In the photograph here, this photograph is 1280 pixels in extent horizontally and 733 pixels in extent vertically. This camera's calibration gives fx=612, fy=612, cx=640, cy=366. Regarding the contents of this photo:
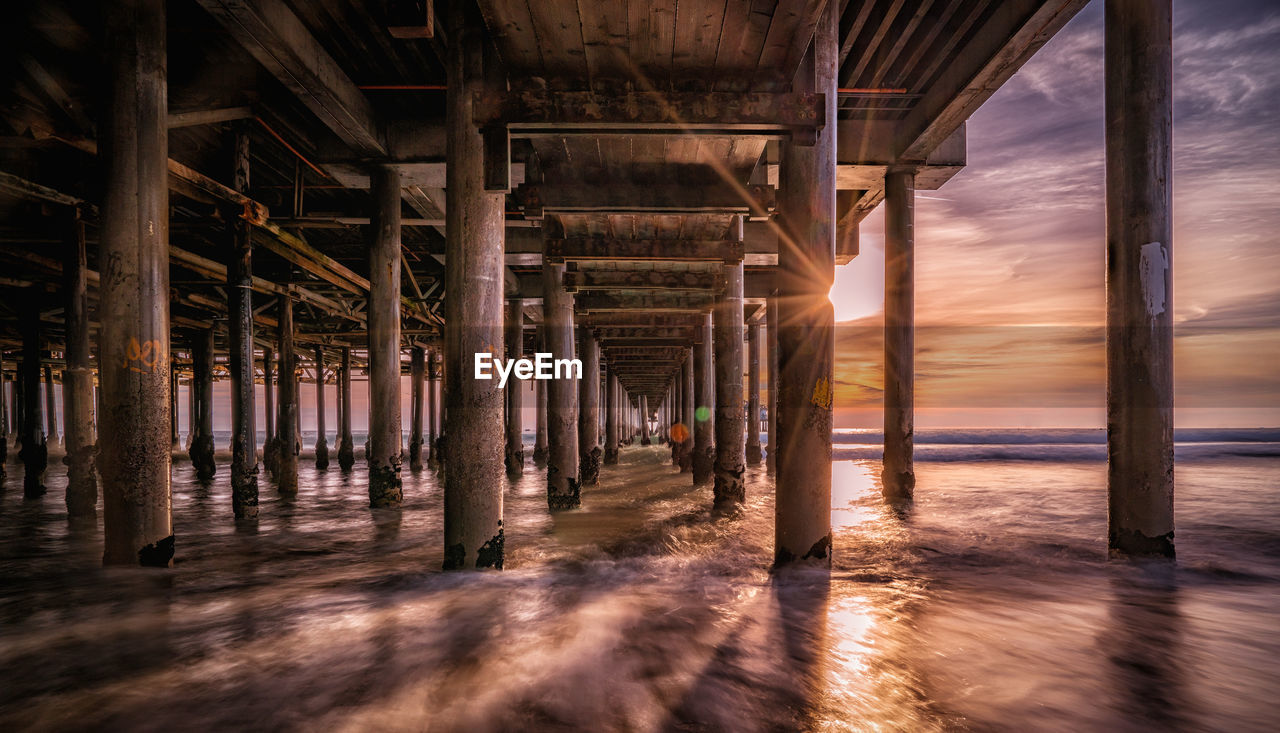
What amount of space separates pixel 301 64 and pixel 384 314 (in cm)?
385

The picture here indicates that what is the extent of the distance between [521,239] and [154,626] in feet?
32.4

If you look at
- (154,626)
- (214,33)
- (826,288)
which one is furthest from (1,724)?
(214,33)

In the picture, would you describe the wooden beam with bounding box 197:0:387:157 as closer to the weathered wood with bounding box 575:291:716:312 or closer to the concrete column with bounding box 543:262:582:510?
the concrete column with bounding box 543:262:582:510

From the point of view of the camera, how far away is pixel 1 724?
3.10 m

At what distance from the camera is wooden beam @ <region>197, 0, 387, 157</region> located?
20.4 feet

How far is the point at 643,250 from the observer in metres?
10.1

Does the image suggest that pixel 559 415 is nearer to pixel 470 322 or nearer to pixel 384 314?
pixel 384 314

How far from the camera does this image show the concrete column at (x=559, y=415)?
36.6ft

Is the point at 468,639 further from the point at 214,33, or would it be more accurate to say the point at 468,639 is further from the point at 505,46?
the point at 214,33

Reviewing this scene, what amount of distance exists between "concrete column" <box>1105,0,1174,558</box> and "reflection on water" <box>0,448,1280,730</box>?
603 mm

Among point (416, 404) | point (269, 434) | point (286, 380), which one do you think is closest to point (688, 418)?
point (416, 404)

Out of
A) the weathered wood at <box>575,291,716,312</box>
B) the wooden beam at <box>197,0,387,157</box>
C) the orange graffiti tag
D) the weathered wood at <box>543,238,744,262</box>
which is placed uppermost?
the wooden beam at <box>197,0,387,157</box>

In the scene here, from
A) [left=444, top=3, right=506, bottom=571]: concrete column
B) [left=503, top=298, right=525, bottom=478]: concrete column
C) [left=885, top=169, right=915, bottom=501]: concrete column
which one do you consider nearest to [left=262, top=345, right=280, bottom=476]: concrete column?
[left=503, top=298, right=525, bottom=478]: concrete column

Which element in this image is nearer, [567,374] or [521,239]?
[567,374]
